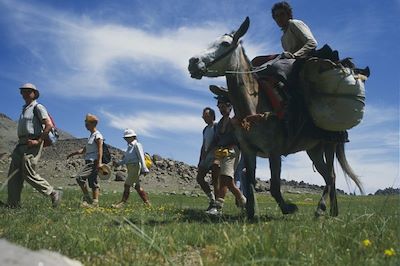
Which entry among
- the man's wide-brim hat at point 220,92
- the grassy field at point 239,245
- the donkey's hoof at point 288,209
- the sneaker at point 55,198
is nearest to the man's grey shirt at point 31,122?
the sneaker at point 55,198

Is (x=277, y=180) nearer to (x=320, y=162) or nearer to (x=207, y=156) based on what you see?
(x=320, y=162)

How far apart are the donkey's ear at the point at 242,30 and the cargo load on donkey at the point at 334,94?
3.96ft

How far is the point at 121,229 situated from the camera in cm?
558

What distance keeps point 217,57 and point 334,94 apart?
82.7 inches

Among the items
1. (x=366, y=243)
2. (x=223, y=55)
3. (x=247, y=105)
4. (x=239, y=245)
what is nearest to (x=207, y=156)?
(x=247, y=105)

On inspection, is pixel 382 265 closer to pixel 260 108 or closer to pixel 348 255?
pixel 348 255

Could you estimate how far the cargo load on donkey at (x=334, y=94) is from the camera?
826 centimetres

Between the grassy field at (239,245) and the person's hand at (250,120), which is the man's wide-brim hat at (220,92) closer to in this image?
the person's hand at (250,120)

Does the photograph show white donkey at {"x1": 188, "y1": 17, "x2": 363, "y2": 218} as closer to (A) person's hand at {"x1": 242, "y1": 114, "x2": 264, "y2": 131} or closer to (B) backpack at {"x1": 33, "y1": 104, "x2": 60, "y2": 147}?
(A) person's hand at {"x1": 242, "y1": 114, "x2": 264, "y2": 131}

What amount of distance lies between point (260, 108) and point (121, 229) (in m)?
3.76

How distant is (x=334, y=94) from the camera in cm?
830

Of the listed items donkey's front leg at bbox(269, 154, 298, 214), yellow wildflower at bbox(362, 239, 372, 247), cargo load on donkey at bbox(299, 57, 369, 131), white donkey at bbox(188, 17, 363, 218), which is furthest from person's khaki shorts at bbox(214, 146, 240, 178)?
yellow wildflower at bbox(362, 239, 372, 247)

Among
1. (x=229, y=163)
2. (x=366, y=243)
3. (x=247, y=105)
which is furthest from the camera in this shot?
(x=229, y=163)

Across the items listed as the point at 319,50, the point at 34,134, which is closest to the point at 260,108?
the point at 319,50
